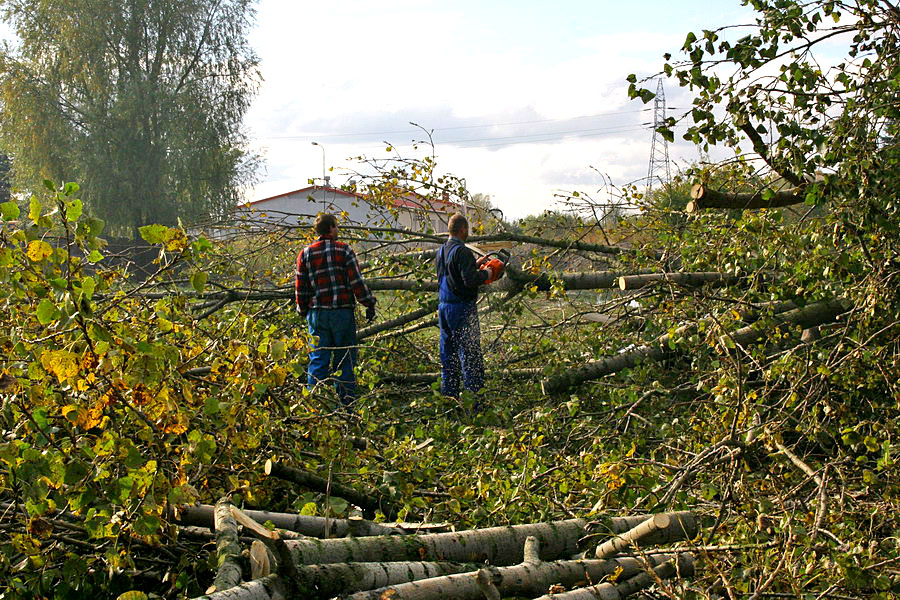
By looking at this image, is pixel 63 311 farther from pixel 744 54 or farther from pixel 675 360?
pixel 675 360

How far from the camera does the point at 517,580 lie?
10.1ft

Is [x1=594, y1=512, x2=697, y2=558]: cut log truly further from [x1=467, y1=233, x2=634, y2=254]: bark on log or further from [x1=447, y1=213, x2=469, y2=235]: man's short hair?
[x1=467, y1=233, x2=634, y2=254]: bark on log

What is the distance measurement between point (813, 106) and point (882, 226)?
2.32 ft

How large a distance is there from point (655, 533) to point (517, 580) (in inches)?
23.0

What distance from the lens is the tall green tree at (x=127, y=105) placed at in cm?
2967

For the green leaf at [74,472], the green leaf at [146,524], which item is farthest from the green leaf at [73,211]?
the green leaf at [146,524]

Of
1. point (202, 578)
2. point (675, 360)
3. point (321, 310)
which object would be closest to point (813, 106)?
point (675, 360)

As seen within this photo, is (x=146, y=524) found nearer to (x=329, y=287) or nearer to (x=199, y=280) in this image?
(x=199, y=280)

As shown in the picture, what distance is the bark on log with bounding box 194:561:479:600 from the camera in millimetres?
2689

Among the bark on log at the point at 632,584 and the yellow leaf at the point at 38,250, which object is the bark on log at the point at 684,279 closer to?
the bark on log at the point at 632,584

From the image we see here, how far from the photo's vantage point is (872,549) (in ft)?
10.3

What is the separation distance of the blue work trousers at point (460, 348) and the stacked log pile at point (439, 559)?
372cm

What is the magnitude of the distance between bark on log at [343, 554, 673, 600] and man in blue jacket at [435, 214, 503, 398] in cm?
412

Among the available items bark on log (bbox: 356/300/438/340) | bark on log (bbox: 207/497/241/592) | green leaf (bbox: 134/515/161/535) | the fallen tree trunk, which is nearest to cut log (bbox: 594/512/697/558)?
bark on log (bbox: 207/497/241/592)
